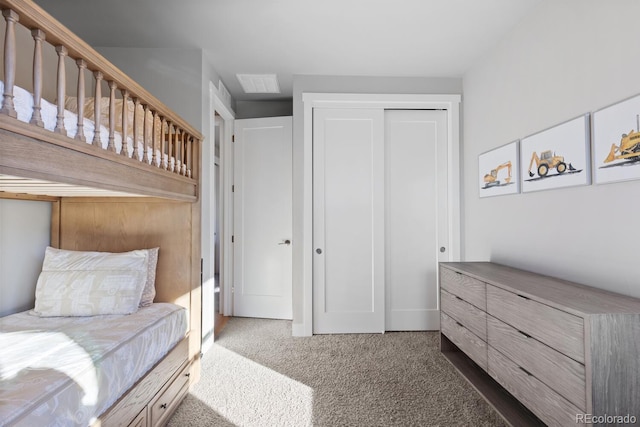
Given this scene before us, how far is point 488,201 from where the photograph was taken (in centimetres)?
269

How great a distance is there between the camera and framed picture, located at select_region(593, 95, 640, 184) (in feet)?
4.63

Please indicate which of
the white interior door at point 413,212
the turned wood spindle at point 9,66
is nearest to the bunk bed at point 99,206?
the turned wood spindle at point 9,66

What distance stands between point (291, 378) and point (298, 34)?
262 centimetres

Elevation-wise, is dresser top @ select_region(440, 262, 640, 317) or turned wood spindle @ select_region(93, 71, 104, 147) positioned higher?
turned wood spindle @ select_region(93, 71, 104, 147)

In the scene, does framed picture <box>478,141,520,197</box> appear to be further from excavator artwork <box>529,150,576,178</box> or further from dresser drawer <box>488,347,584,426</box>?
dresser drawer <box>488,347,584,426</box>

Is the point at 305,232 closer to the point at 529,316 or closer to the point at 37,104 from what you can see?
the point at 529,316

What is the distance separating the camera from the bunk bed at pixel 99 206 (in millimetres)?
977

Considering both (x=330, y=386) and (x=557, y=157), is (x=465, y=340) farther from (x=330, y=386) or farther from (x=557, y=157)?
(x=557, y=157)

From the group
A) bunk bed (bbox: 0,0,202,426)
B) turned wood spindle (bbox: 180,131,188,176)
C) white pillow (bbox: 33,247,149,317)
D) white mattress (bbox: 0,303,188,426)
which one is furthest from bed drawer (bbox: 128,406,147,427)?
turned wood spindle (bbox: 180,131,188,176)

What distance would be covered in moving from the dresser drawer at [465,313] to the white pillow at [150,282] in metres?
2.18

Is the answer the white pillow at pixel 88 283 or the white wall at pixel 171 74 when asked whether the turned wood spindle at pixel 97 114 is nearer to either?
the white pillow at pixel 88 283

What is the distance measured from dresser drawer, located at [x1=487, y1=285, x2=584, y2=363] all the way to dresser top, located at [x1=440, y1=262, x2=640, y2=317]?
1.5 inches

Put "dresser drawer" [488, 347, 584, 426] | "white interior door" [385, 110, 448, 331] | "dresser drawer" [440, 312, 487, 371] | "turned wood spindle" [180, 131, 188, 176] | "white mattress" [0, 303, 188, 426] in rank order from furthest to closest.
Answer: "white interior door" [385, 110, 448, 331], "turned wood spindle" [180, 131, 188, 176], "dresser drawer" [440, 312, 487, 371], "dresser drawer" [488, 347, 584, 426], "white mattress" [0, 303, 188, 426]

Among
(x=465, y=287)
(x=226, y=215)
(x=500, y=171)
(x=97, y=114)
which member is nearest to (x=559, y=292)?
(x=465, y=287)
